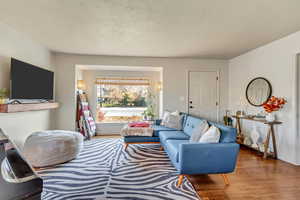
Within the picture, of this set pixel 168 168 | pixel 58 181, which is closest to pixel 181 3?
pixel 168 168

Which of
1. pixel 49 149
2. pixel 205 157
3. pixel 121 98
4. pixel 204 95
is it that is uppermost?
pixel 204 95

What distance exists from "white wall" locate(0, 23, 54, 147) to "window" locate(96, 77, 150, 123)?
177cm

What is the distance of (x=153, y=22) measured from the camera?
238 centimetres

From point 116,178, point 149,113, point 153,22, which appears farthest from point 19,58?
point 149,113

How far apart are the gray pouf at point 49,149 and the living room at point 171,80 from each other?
0.05 meters

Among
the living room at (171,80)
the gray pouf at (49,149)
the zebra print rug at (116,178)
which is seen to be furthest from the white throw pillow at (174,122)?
the gray pouf at (49,149)

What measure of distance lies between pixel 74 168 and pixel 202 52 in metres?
3.80

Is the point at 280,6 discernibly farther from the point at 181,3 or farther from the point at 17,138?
the point at 17,138

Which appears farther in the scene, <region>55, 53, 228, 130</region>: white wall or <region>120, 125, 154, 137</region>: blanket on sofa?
<region>55, 53, 228, 130</region>: white wall

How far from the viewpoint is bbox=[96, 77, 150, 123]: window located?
5148mm

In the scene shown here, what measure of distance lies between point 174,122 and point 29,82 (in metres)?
3.19

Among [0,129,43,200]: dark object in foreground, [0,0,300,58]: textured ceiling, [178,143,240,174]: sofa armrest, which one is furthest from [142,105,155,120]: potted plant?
[0,129,43,200]: dark object in foreground

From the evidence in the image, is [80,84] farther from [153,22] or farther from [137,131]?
[153,22]

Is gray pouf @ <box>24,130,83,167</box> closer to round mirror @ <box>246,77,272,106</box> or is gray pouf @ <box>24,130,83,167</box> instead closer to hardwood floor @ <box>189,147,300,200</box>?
hardwood floor @ <box>189,147,300,200</box>
